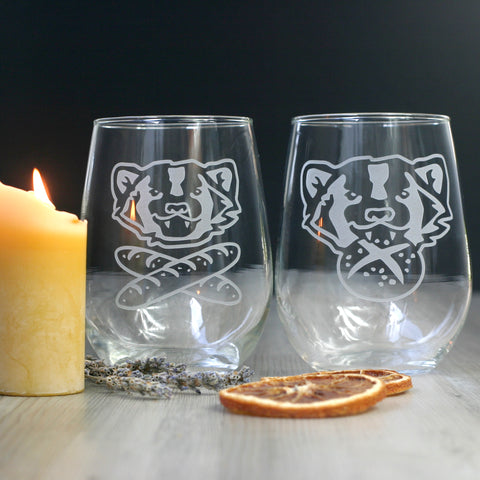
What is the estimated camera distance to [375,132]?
0.72 m

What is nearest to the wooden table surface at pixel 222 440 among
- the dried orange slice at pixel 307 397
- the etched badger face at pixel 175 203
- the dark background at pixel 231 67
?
the dried orange slice at pixel 307 397

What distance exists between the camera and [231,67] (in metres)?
1.85

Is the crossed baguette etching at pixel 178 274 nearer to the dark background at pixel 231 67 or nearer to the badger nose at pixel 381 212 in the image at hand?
the badger nose at pixel 381 212

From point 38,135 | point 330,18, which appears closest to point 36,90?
point 38,135

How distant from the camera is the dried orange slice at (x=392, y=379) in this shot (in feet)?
2.16

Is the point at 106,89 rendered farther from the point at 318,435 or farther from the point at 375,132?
the point at 318,435

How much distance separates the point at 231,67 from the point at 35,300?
127 cm

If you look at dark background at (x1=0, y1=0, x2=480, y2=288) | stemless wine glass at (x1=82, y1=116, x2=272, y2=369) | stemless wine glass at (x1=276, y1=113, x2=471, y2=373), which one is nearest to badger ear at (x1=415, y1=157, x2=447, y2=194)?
stemless wine glass at (x1=276, y1=113, x2=471, y2=373)

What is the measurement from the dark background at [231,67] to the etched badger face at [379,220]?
3.80ft

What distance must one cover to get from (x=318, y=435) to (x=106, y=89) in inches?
56.7

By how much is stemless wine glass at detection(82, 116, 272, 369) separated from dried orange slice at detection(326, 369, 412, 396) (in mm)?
103

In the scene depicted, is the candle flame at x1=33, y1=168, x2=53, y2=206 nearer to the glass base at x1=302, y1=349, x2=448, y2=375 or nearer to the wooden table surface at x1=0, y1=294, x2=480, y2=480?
the wooden table surface at x1=0, y1=294, x2=480, y2=480

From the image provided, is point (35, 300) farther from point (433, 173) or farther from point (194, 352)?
point (433, 173)

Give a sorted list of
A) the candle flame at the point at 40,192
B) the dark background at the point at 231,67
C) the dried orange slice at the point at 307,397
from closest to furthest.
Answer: the dried orange slice at the point at 307,397 → the candle flame at the point at 40,192 → the dark background at the point at 231,67
